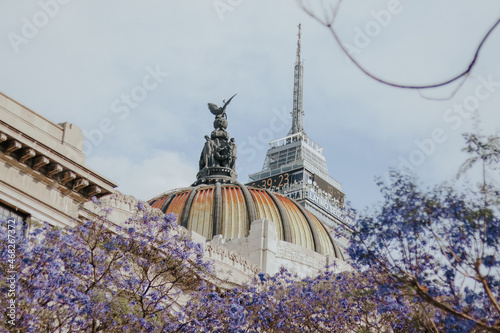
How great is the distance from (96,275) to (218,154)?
156ft

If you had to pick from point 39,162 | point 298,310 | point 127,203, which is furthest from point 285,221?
→ point 39,162

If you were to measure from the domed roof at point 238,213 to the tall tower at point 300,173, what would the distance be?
48881 mm

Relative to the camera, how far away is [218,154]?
71250mm

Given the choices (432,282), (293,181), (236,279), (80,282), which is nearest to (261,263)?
(236,279)

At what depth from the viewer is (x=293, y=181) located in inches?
4675

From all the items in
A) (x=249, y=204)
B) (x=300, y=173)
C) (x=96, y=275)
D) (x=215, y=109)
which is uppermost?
(x=300, y=173)

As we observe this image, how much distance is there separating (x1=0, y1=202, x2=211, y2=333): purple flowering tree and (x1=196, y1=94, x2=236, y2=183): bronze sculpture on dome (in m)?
42.5

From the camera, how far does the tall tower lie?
380ft

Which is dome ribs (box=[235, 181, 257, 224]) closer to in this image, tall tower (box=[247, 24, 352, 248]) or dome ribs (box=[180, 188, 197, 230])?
dome ribs (box=[180, 188, 197, 230])

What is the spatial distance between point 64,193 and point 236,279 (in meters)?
15.9

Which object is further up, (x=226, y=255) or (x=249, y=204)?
(x=249, y=204)

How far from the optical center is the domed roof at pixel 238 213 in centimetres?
5922

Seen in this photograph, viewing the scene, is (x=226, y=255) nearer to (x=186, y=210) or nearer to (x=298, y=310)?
(x=298, y=310)

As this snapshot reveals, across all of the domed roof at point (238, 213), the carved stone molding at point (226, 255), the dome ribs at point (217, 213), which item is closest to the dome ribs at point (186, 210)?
the domed roof at point (238, 213)
